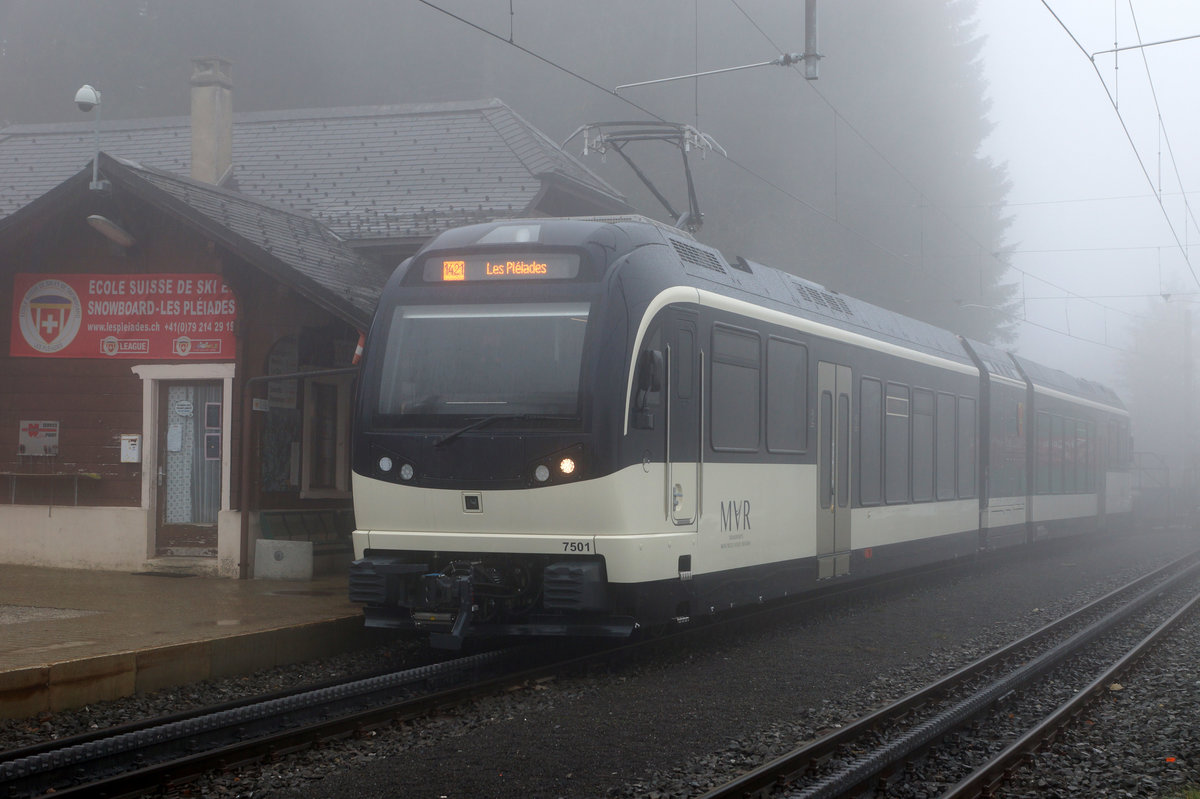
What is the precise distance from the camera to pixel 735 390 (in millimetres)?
10547

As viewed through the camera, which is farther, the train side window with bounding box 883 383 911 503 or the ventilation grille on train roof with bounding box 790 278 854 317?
the train side window with bounding box 883 383 911 503

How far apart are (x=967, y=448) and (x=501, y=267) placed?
9747 mm

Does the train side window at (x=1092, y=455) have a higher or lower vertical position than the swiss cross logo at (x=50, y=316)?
lower

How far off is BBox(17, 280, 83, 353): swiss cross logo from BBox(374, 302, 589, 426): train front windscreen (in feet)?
22.2

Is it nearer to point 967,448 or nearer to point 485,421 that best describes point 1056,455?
point 967,448

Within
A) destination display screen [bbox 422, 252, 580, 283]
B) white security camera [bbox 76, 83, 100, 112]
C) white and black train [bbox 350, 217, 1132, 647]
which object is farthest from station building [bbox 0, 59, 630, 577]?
white and black train [bbox 350, 217, 1132, 647]

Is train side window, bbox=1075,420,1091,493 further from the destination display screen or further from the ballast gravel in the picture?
the destination display screen

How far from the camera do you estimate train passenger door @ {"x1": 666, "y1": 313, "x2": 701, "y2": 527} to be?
9469mm

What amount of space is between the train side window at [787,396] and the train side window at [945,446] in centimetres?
464

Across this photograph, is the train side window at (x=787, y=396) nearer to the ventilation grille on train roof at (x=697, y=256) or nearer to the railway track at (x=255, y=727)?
the ventilation grille on train roof at (x=697, y=256)

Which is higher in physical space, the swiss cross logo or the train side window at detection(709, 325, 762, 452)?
the swiss cross logo

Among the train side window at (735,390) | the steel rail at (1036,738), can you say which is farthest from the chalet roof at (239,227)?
the steel rail at (1036,738)

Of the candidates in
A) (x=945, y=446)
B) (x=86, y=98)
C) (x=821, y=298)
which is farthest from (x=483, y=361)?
(x=945, y=446)

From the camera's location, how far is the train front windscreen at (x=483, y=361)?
9086 mm
